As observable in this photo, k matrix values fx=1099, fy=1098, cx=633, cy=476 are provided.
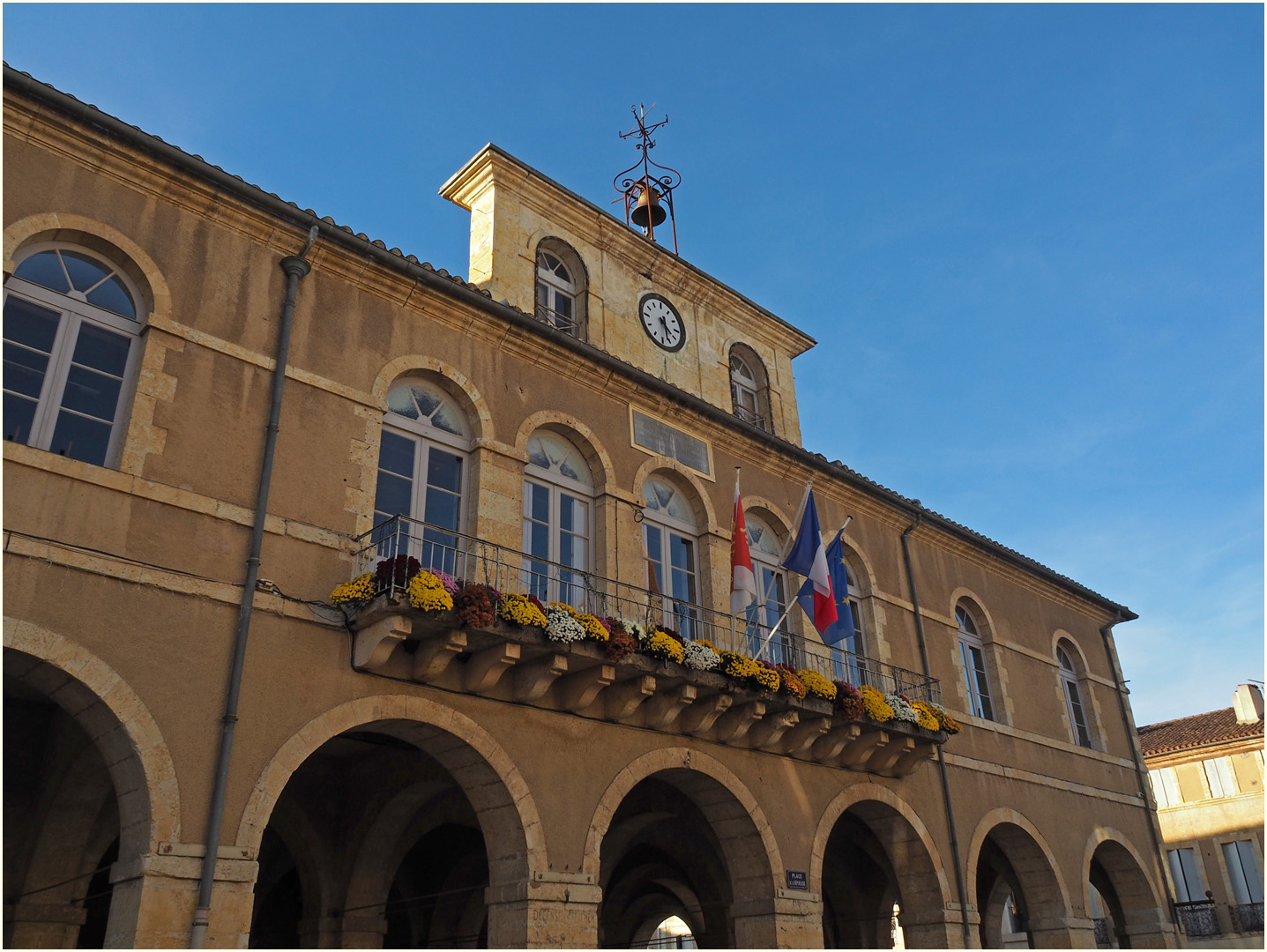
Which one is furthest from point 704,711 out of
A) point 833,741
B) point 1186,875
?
point 1186,875

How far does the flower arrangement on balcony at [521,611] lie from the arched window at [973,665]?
346 inches

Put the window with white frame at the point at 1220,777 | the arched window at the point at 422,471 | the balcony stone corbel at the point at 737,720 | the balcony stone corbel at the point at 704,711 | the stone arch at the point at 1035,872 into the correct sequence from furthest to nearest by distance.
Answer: the window with white frame at the point at 1220,777 < the stone arch at the point at 1035,872 < the balcony stone corbel at the point at 737,720 < the balcony stone corbel at the point at 704,711 < the arched window at the point at 422,471

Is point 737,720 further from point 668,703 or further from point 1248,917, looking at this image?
point 1248,917

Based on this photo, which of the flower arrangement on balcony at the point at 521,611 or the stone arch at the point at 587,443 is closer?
the flower arrangement on balcony at the point at 521,611

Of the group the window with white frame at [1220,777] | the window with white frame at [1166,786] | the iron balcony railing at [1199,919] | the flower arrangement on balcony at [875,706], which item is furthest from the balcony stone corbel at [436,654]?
the window with white frame at [1220,777]

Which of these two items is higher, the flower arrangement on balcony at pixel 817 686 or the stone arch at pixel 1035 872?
the flower arrangement on balcony at pixel 817 686

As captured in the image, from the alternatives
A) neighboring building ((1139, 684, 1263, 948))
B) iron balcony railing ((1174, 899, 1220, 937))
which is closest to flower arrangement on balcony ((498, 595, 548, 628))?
neighboring building ((1139, 684, 1263, 948))

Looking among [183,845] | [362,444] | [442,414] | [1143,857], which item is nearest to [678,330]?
[442,414]

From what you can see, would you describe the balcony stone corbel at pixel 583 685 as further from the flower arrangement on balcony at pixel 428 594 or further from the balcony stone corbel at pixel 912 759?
the balcony stone corbel at pixel 912 759

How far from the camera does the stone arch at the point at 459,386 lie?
1082 centimetres

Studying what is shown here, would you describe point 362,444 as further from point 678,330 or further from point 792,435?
point 792,435

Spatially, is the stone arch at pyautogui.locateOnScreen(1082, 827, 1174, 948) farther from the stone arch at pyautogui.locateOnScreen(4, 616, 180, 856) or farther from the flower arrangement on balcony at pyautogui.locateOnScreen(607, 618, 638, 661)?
the stone arch at pyautogui.locateOnScreen(4, 616, 180, 856)

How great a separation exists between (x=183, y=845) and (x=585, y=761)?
12.2 feet

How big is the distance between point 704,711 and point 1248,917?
21.3m
